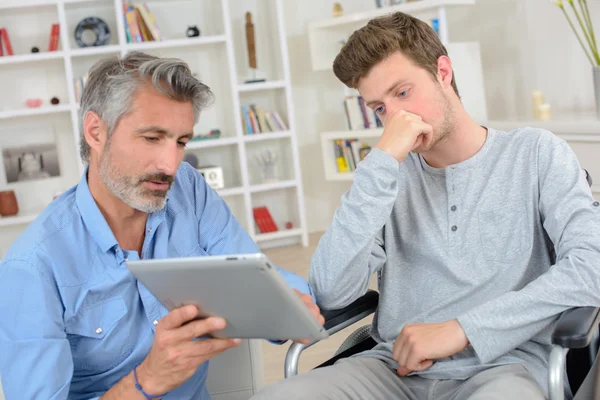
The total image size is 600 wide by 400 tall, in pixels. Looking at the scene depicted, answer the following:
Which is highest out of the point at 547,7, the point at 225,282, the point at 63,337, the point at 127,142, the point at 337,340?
the point at 547,7

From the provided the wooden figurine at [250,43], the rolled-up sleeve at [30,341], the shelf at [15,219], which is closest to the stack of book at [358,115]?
the wooden figurine at [250,43]

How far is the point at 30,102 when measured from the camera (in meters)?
5.50

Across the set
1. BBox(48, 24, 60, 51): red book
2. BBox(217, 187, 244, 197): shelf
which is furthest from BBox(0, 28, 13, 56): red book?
BBox(217, 187, 244, 197): shelf

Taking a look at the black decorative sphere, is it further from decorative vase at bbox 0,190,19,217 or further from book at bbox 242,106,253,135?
decorative vase at bbox 0,190,19,217

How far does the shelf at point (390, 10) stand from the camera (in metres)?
4.52

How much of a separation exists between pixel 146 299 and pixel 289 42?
4.58m

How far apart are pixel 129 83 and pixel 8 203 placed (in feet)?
13.4

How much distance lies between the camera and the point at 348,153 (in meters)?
5.55

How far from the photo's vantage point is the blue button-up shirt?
4.86 feet

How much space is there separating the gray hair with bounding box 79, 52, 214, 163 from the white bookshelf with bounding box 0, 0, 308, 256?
3.73m

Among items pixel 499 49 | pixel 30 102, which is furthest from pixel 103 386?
pixel 30 102

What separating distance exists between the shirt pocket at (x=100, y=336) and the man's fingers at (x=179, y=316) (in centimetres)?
28

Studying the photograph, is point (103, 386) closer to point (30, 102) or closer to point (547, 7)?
point (547, 7)

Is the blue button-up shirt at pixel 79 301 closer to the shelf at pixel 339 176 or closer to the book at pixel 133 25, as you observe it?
the shelf at pixel 339 176
